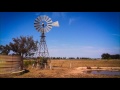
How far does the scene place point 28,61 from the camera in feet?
56.4
